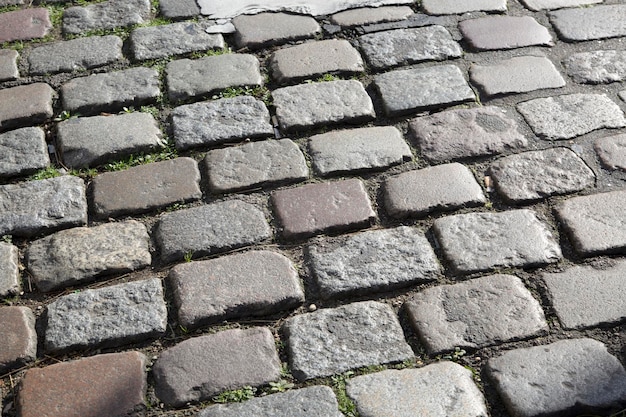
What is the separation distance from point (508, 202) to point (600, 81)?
2.56 ft

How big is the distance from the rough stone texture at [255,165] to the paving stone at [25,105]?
64 cm

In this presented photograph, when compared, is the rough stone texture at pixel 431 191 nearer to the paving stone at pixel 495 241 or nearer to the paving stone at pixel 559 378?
the paving stone at pixel 495 241

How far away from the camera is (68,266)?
2279 mm

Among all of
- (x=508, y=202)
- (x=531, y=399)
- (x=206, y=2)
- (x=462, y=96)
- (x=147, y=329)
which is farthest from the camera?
(x=206, y=2)

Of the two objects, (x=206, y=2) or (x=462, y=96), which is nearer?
(x=462, y=96)

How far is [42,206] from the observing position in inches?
97.0

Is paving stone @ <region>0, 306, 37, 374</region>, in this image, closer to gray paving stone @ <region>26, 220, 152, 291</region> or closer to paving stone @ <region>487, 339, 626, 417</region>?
gray paving stone @ <region>26, 220, 152, 291</region>

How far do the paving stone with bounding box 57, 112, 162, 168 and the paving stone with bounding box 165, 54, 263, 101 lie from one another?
0.19 m

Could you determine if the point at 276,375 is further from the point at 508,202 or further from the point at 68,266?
the point at 508,202

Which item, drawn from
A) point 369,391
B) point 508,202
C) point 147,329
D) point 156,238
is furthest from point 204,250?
point 508,202

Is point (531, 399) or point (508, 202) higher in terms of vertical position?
point (508, 202)

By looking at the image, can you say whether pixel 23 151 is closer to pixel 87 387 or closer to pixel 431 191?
pixel 87 387

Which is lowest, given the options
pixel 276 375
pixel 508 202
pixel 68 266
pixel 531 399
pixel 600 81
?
pixel 68 266

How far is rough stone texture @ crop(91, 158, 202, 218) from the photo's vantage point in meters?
2.46
